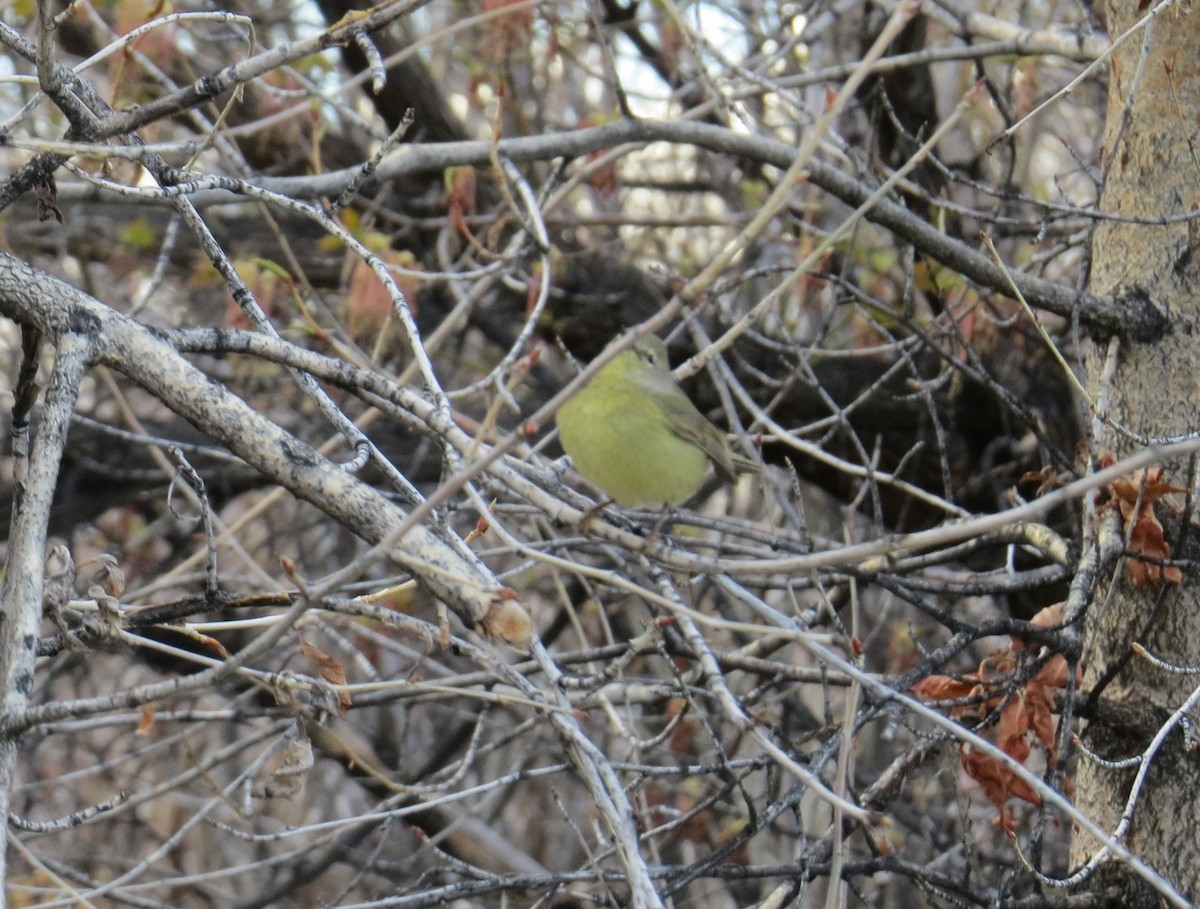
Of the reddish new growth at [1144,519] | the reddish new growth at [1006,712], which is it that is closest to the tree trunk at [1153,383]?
the reddish new growth at [1144,519]

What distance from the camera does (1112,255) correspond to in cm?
322

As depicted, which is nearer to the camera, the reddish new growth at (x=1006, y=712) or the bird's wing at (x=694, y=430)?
the reddish new growth at (x=1006, y=712)

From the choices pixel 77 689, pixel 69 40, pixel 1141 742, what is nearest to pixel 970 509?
pixel 1141 742

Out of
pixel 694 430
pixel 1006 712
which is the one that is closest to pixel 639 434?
pixel 694 430

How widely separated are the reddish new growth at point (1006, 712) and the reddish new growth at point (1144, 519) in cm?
23

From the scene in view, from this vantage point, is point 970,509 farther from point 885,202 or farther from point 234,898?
point 234,898

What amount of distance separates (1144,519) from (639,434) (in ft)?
5.06

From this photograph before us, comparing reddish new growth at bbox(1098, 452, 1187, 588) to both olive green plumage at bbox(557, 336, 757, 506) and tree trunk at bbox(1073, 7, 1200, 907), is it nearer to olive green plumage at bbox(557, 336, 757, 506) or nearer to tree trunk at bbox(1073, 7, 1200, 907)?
tree trunk at bbox(1073, 7, 1200, 907)

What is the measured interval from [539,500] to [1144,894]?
70.8 inches

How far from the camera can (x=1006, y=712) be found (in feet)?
9.36

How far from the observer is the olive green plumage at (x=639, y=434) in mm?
3895

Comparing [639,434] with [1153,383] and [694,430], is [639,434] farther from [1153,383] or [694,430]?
[1153,383]

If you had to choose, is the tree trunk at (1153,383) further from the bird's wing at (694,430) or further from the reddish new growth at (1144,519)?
the bird's wing at (694,430)

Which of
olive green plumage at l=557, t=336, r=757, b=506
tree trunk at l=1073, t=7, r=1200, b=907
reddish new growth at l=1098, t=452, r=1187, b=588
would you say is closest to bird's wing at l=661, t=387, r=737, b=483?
olive green plumage at l=557, t=336, r=757, b=506
